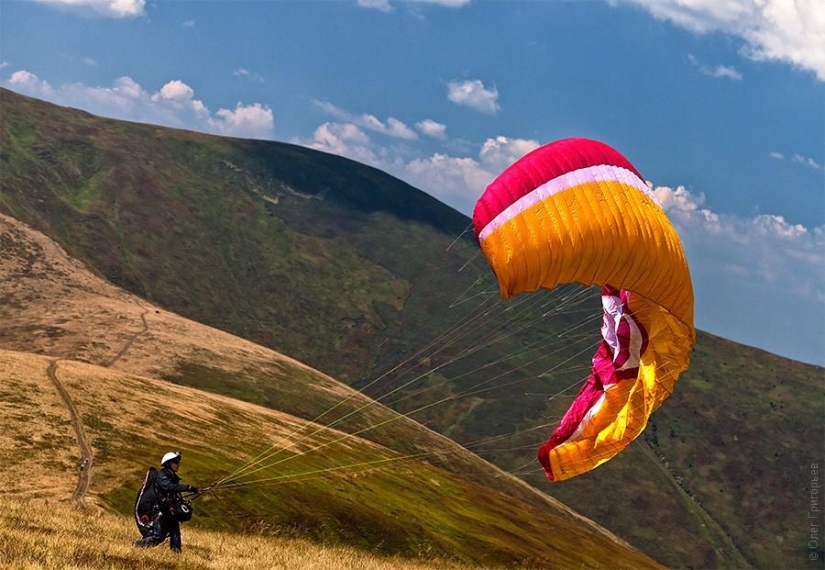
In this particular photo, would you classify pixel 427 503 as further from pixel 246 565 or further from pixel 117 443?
pixel 246 565

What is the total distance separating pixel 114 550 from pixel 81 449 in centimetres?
2691

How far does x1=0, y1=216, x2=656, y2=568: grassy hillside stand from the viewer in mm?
39625

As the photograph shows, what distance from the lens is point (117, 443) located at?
45625 mm

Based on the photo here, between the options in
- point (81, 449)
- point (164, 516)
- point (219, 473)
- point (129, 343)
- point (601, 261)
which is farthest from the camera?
point (129, 343)

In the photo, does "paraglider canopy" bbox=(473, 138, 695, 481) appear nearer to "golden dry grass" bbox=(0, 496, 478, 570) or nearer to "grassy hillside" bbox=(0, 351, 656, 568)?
"golden dry grass" bbox=(0, 496, 478, 570)

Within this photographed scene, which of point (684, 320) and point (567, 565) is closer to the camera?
point (684, 320)

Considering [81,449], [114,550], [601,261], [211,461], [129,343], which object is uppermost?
[601,261]

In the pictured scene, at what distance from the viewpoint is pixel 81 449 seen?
42281mm

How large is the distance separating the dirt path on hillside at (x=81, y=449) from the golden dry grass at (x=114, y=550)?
10.5 metres

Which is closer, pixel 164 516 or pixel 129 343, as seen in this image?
pixel 164 516

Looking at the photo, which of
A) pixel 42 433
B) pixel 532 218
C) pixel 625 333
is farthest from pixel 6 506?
pixel 42 433

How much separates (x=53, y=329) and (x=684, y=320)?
106675mm

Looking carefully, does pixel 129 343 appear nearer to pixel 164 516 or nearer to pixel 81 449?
pixel 81 449

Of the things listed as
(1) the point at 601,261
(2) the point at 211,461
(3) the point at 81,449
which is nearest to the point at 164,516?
(1) the point at 601,261
